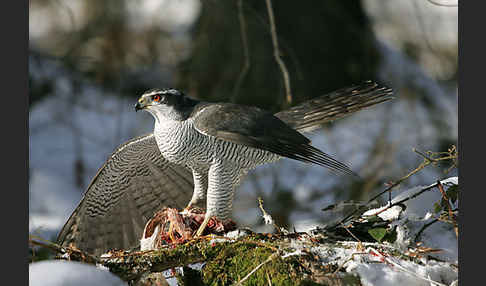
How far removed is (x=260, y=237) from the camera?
69.6 inches

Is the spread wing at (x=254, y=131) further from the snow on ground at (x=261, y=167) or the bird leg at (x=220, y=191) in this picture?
the snow on ground at (x=261, y=167)

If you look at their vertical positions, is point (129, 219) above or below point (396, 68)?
below

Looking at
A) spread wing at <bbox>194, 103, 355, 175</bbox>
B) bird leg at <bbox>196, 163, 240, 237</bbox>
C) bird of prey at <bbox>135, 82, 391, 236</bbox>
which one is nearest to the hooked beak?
bird of prey at <bbox>135, 82, 391, 236</bbox>

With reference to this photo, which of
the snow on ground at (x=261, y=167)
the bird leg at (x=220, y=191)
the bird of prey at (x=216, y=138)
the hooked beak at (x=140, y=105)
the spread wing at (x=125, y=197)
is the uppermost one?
the hooked beak at (x=140, y=105)

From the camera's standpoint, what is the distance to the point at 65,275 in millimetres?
1357

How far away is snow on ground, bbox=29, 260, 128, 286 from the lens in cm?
134

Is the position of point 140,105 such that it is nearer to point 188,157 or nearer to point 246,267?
point 188,157

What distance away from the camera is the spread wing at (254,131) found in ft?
6.59

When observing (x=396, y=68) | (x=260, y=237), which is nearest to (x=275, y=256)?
(x=260, y=237)

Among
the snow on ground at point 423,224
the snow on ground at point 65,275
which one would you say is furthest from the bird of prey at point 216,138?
the snow on ground at point 65,275

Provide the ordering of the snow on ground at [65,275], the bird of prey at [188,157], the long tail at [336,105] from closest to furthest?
the snow on ground at [65,275]
the bird of prey at [188,157]
the long tail at [336,105]

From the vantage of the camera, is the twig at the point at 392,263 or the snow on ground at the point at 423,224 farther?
the snow on ground at the point at 423,224

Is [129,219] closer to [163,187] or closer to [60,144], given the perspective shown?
[163,187]

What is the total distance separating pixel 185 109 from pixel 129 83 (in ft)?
14.8
